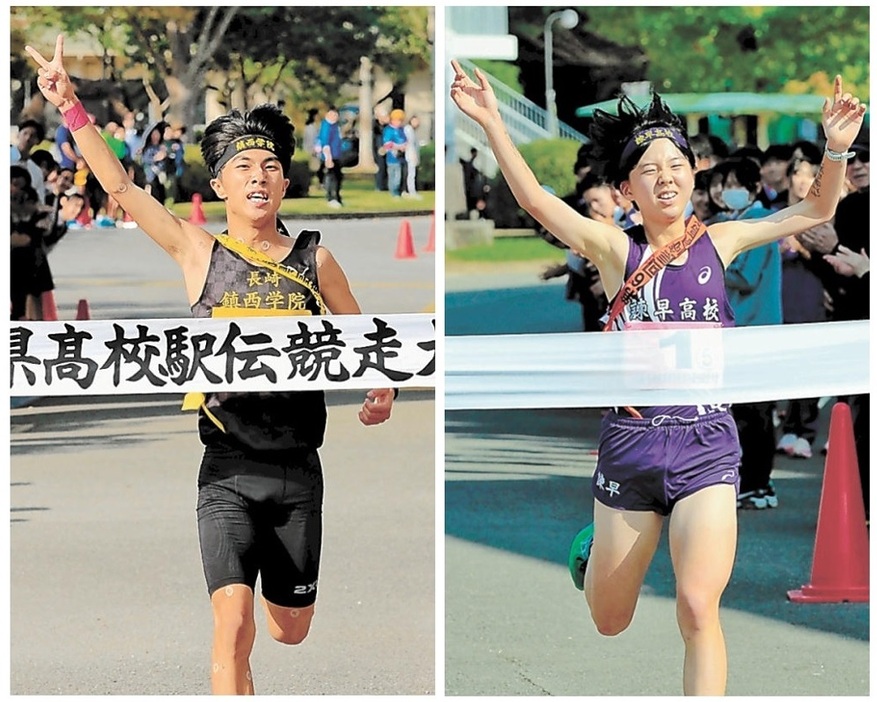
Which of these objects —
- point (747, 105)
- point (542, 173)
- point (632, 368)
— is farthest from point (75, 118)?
point (542, 173)

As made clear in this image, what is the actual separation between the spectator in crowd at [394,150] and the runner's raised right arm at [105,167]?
4.53 ft

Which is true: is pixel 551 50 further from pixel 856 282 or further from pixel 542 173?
pixel 856 282

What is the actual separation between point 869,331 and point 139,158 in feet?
8.38

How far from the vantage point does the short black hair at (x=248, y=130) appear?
15.5 feet

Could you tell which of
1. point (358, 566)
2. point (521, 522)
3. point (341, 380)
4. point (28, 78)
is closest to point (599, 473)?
point (341, 380)

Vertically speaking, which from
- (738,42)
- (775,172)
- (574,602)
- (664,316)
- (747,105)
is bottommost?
(574,602)

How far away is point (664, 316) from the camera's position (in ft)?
15.5

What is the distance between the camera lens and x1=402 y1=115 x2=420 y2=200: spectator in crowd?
6066 millimetres

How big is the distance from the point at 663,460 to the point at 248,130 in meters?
1.42

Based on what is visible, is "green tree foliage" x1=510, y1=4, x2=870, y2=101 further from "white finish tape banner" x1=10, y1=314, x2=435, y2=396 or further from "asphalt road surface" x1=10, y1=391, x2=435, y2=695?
"white finish tape banner" x1=10, y1=314, x2=435, y2=396

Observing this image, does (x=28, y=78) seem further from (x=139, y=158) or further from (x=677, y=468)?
(x=677, y=468)

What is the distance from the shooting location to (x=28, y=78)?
795cm

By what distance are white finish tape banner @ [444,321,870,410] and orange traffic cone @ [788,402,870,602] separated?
1.69 meters

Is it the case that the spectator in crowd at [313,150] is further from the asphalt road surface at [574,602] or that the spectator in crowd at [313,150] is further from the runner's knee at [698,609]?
the runner's knee at [698,609]
